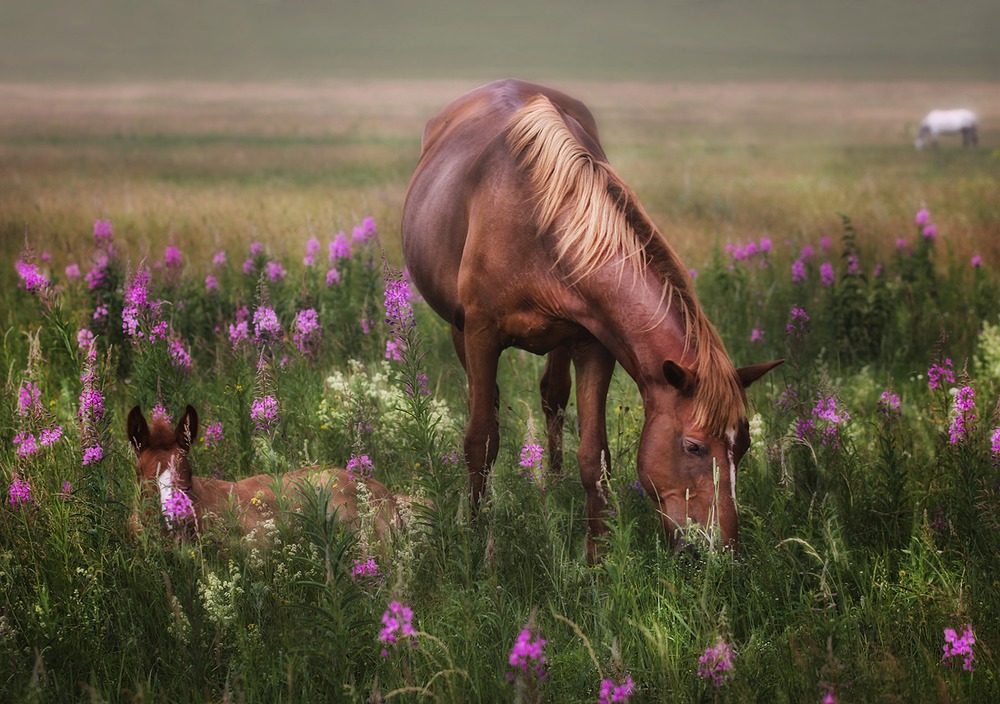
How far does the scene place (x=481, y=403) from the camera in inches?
184

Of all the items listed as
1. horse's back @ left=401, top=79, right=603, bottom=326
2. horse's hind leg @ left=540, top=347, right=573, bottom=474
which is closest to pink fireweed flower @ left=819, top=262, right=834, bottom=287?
horse's back @ left=401, top=79, right=603, bottom=326

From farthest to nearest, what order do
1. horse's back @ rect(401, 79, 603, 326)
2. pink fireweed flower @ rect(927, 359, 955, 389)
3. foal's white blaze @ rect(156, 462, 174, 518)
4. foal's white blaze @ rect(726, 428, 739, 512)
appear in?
horse's back @ rect(401, 79, 603, 326) → pink fireweed flower @ rect(927, 359, 955, 389) → foal's white blaze @ rect(156, 462, 174, 518) → foal's white blaze @ rect(726, 428, 739, 512)

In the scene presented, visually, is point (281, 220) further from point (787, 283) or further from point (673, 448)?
point (673, 448)

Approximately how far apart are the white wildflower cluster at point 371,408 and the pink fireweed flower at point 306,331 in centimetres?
36

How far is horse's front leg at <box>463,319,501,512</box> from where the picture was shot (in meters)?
4.57

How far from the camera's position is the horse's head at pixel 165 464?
3707mm

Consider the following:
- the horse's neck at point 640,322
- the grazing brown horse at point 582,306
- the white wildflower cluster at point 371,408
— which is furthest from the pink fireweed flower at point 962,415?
the white wildflower cluster at point 371,408

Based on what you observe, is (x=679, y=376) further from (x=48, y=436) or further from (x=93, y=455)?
(x=48, y=436)

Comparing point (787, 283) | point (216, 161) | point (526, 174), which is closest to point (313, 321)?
point (526, 174)

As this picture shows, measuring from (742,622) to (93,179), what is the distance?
652 inches

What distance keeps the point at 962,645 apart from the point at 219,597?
97.4 inches

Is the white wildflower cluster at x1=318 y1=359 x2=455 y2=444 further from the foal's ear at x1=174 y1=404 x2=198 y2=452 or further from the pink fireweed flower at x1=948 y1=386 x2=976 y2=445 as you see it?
the pink fireweed flower at x1=948 y1=386 x2=976 y2=445

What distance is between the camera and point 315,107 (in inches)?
1788

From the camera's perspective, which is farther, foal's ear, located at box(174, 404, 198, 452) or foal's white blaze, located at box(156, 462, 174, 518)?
foal's ear, located at box(174, 404, 198, 452)
